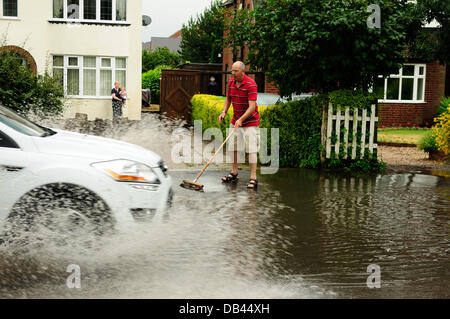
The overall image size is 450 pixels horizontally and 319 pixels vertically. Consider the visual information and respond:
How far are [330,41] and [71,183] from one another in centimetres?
755

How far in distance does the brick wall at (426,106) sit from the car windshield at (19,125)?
22781mm

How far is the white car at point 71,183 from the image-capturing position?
5723 mm

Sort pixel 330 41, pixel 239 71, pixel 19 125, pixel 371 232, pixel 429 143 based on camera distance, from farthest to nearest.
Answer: pixel 429 143 → pixel 330 41 → pixel 239 71 → pixel 371 232 → pixel 19 125

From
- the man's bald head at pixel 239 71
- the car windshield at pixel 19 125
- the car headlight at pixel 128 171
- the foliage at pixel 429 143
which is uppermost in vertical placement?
the man's bald head at pixel 239 71

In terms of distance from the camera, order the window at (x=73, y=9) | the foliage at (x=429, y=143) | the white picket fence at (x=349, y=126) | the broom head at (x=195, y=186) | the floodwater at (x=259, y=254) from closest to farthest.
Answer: the floodwater at (x=259, y=254) → the broom head at (x=195, y=186) → the white picket fence at (x=349, y=126) → the foliage at (x=429, y=143) → the window at (x=73, y=9)

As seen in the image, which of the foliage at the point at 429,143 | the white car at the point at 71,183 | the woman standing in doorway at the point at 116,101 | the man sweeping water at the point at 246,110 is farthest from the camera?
the woman standing in doorway at the point at 116,101

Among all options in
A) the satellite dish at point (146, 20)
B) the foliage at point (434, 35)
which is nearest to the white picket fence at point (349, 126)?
the foliage at point (434, 35)

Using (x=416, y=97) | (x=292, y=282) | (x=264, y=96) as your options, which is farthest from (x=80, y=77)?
(x=292, y=282)

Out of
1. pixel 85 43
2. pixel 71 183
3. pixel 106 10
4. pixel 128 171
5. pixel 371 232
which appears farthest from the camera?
pixel 106 10

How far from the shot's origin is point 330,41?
1203cm

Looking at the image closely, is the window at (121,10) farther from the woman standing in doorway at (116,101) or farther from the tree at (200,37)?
the tree at (200,37)

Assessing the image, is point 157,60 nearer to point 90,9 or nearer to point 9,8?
point 90,9

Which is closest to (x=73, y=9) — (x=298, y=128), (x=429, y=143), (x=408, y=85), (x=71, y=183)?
(x=408, y=85)

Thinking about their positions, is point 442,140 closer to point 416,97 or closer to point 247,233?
point 247,233
